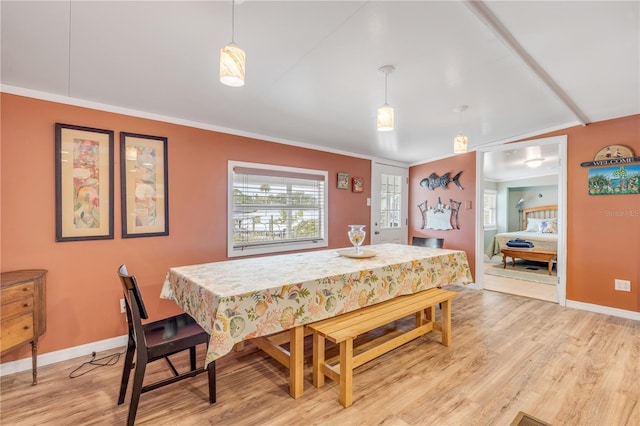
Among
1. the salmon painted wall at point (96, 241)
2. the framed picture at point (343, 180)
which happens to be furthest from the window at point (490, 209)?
the salmon painted wall at point (96, 241)

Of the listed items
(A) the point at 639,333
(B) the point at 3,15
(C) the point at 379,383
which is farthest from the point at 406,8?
(A) the point at 639,333

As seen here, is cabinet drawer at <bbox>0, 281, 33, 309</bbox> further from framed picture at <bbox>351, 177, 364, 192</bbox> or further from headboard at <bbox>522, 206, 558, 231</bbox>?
headboard at <bbox>522, 206, 558, 231</bbox>

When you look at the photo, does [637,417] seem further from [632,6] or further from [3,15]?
[3,15]

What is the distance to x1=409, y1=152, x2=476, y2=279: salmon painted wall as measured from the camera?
14.5 ft

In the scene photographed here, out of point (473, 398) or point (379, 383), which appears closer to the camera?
point (473, 398)

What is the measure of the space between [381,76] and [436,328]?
7.55ft

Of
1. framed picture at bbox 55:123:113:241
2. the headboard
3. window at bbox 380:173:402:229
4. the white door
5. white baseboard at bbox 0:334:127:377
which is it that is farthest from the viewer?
the headboard

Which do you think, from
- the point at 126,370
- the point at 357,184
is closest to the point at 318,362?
the point at 126,370

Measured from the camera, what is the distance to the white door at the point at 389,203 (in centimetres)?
480

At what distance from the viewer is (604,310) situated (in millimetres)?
3303

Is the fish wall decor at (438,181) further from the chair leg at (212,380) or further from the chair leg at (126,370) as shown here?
the chair leg at (126,370)

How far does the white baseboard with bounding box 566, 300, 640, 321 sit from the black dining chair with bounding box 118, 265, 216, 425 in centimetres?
422

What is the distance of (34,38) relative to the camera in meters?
1.64

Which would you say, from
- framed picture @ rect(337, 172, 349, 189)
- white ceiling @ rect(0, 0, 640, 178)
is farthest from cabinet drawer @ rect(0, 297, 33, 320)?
framed picture @ rect(337, 172, 349, 189)
